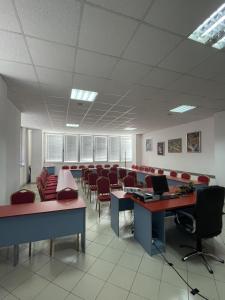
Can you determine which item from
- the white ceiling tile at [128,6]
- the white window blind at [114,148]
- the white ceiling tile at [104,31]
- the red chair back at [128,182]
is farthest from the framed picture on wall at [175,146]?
the white ceiling tile at [128,6]

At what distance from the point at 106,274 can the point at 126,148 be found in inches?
426

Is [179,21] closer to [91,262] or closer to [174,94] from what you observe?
[174,94]

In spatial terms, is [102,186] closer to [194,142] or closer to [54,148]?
[194,142]

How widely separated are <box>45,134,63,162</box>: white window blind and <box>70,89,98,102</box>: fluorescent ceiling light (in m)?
7.39

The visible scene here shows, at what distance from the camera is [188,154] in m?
7.01

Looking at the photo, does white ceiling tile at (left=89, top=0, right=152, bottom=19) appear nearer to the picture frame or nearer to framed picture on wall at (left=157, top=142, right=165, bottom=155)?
framed picture on wall at (left=157, top=142, right=165, bottom=155)

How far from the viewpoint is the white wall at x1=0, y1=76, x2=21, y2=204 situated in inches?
122

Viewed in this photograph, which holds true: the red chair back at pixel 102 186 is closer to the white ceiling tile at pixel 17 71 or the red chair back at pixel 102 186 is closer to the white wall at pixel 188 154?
the white ceiling tile at pixel 17 71

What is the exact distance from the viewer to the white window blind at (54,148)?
10.8 m

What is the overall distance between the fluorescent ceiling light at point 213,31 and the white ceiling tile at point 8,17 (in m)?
1.96

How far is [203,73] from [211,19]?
3.59ft

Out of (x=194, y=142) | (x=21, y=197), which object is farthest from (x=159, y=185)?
(x=194, y=142)

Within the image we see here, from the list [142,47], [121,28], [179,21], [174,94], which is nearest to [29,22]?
[121,28]

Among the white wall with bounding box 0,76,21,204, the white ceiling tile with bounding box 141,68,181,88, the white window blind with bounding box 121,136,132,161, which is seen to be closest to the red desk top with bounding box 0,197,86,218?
the white wall with bounding box 0,76,21,204
